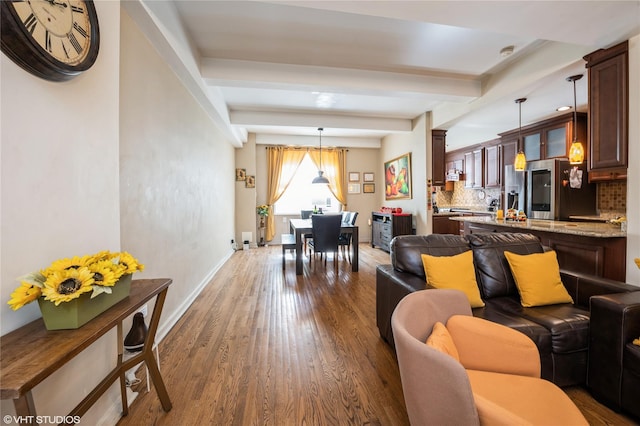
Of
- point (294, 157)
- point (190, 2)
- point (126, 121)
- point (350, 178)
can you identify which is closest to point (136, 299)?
point (126, 121)

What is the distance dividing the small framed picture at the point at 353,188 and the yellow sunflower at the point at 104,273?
20.5ft

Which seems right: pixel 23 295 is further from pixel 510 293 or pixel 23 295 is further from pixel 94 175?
pixel 510 293

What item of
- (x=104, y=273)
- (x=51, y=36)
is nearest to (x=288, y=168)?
(x=51, y=36)

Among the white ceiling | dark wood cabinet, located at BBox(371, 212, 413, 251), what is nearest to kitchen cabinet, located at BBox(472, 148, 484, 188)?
the white ceiling

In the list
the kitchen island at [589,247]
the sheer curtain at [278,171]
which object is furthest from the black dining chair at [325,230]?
the sheer curtain at [278,171]

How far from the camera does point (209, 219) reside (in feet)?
13.0

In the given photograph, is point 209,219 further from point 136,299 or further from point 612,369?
point 612,369

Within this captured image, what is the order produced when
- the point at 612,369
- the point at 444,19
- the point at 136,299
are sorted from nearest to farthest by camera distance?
the point at 136,299
the point at 612,369
the point at 444,19

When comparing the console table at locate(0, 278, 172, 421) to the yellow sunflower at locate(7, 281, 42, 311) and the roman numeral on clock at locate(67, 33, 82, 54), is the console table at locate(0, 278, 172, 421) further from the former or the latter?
the roman numeral on clock at locate(67, 33, 82, 54)

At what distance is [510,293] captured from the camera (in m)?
2.03

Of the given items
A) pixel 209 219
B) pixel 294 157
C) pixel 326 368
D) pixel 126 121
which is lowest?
pixel 326 368

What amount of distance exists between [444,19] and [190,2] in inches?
79.1

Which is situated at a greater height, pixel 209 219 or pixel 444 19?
pixel 444 19

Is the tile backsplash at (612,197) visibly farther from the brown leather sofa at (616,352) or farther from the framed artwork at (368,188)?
the framed artwork at (368,188)
